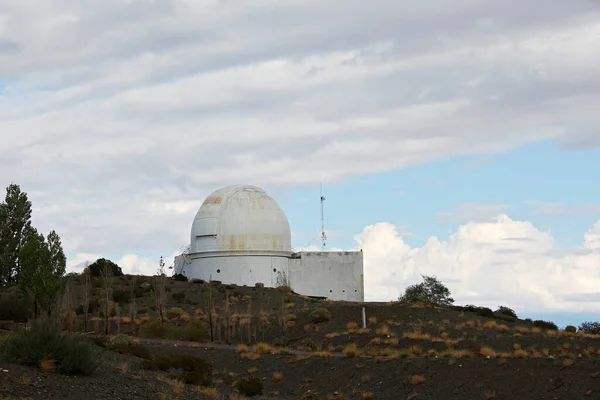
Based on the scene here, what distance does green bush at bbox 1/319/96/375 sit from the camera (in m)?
19.5

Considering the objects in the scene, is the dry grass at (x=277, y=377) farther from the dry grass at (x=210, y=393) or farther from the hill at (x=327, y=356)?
the dry grass at (x=210, y=393)

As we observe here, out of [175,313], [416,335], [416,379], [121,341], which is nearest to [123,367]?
[416,379]

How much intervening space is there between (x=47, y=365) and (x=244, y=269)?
44953mm

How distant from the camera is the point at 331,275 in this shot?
6538 centimetres

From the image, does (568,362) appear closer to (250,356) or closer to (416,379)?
(416,379)

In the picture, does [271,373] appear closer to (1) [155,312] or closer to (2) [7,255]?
(1) [155,312]

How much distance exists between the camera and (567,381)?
2088cm

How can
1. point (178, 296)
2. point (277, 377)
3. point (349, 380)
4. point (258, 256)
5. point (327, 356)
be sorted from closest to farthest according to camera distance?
point (349, 380)
point (277, 377)
point (327, 356)
point (178, 296)
point (258, 256)

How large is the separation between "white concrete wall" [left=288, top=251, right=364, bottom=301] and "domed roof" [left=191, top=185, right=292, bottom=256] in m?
1.81

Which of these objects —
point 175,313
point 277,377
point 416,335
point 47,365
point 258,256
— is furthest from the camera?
point 258,256

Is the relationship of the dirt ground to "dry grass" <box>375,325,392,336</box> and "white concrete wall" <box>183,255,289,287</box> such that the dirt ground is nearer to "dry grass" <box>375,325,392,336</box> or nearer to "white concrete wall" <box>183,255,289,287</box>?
"dry grass" <box>375,325,392,336</box>

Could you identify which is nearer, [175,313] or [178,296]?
[175,313]

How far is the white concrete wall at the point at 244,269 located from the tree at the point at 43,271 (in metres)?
20.8

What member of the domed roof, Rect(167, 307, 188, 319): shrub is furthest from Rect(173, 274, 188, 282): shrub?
Rect(167, 307, 188, 319): shrub
